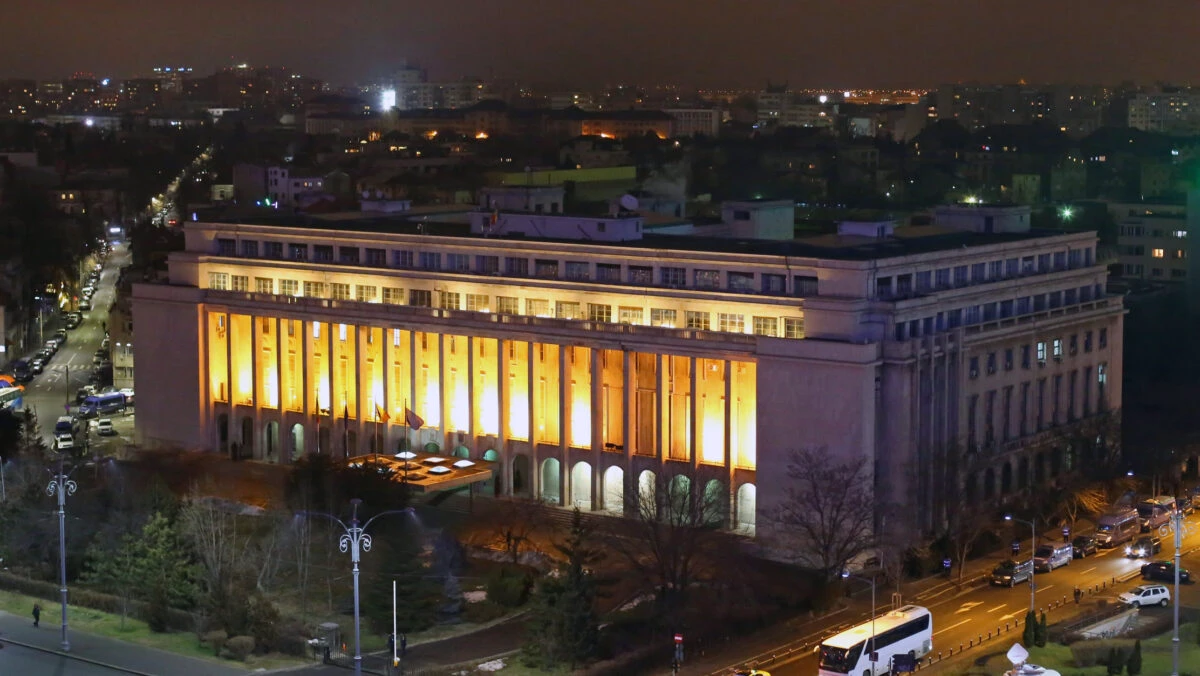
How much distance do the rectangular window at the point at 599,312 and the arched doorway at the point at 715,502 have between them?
7539 millimetres

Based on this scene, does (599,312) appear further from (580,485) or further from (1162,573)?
(1162,573)

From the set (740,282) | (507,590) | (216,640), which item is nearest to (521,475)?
(740,282)

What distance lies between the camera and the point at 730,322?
213 ft

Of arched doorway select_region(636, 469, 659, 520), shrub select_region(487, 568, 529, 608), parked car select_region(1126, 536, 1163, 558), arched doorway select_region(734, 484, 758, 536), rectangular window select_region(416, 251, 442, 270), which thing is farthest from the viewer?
rectangular window select_region(416, 251, 442, 270)

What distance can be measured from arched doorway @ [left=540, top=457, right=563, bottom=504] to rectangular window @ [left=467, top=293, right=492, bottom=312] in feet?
21.3

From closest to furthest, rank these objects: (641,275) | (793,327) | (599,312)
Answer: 1. (793,327)
2. (641,275)
3. (599,312)

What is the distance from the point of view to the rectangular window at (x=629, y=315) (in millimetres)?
67312

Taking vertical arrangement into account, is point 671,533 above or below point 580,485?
above

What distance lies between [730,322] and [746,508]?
6.26 meters

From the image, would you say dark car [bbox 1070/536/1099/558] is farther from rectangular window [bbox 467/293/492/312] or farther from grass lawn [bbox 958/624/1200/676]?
rectangular window [bbox 467/293/492/312]

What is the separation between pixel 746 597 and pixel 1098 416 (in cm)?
2355

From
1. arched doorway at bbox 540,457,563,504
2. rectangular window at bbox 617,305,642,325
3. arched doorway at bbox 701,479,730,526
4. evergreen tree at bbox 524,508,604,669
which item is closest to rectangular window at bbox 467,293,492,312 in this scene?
rectangular window at bbox 617,305,642,325

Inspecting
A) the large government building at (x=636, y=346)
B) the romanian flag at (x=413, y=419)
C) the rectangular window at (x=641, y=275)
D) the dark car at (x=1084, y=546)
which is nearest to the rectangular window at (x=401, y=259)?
the large government building at (x=636, y=346)

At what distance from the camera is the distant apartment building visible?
112938 millimetres
